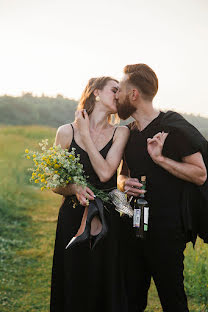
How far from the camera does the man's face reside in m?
3.64

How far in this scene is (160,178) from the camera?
3443 mm

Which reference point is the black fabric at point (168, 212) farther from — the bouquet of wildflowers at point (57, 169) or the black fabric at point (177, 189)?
the bouquet of wildflowers at point (57, 169)

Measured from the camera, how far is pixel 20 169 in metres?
13.4

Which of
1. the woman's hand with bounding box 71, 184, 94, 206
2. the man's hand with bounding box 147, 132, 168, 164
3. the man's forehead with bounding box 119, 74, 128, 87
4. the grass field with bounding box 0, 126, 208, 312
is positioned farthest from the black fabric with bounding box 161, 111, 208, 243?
the grass field with bounding box 0, 126, 208, 312

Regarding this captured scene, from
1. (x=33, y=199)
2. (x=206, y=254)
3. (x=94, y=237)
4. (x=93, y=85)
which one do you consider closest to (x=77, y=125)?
(x=93, y=85)

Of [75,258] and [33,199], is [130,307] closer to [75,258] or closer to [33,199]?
[75,258]

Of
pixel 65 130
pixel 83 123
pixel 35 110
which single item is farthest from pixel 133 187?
pixel 35 110

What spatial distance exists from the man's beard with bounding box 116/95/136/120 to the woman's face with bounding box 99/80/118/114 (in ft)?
0.19

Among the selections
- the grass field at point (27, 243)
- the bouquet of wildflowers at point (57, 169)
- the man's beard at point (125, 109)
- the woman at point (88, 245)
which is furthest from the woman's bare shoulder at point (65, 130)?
the grass field at point (27, 243)

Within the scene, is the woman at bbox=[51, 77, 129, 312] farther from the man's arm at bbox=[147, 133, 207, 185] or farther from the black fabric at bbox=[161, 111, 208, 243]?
the black fabric at bbox=[161, 111, 208, 243]

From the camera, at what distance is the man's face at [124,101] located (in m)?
3.64

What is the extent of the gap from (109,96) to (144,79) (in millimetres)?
393

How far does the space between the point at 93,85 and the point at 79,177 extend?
1.04 m

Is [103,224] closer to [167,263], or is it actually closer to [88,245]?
[88,245]
